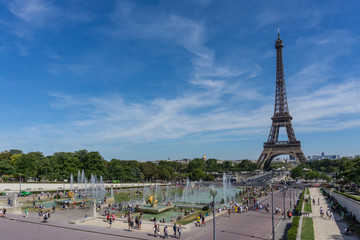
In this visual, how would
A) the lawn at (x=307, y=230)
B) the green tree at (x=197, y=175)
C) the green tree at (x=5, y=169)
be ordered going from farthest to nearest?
the green tree at (x=197, y=175)
the green tree at (x=5, y=169)
the lawn at (x=307, y=230)

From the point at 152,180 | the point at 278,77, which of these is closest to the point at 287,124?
the point at 278,77

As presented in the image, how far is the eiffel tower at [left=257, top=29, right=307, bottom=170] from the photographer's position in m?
107

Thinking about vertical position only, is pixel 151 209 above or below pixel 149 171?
above

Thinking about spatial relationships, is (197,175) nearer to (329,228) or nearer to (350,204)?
(350,204)

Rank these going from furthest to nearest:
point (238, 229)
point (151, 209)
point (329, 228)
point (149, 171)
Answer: point (149, 171), point (151, 209), point (329, 228), point (238, 229)

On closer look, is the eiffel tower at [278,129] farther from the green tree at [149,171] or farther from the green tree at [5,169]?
the green tree at [5,169]

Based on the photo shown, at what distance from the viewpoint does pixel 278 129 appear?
114m

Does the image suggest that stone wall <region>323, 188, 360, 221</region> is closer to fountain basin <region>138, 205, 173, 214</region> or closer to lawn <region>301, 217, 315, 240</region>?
lawn <region>301, 217, 315, 240</region>

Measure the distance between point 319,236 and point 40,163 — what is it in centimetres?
7542

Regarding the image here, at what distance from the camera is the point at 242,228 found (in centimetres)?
2500

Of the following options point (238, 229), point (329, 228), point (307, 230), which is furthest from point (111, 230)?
point (329, 228)

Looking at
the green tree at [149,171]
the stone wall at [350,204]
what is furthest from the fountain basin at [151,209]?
the green tree at [149,171]

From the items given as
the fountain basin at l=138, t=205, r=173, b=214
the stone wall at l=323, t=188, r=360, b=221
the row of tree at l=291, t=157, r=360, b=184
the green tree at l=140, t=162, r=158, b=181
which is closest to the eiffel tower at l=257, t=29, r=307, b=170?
the row of tree at l=291, t=157, r=360, b=184

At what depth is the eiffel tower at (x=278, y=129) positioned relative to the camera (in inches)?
4210
